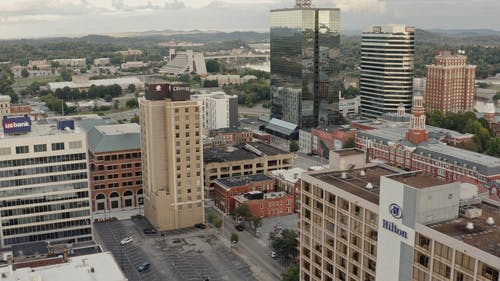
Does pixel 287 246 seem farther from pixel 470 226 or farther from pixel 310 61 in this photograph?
pixel 310 61

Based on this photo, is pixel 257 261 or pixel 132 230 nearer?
pixel 257 261

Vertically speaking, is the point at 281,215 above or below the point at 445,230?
below

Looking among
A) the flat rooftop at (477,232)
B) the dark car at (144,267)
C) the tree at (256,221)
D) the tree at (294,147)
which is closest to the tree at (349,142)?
the tree at (294,147)

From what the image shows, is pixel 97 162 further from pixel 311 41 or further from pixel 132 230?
pixel 311 41

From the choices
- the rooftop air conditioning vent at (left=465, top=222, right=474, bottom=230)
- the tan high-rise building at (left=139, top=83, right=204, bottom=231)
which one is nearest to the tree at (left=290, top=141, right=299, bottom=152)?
the tan high-rise building at (left=139, top=83, right=204, bottom=231)

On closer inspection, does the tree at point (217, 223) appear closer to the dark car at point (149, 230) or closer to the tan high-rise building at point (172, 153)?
the tan high-rise building at point (172, 153)

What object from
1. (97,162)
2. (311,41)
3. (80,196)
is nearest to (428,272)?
(80,196)
